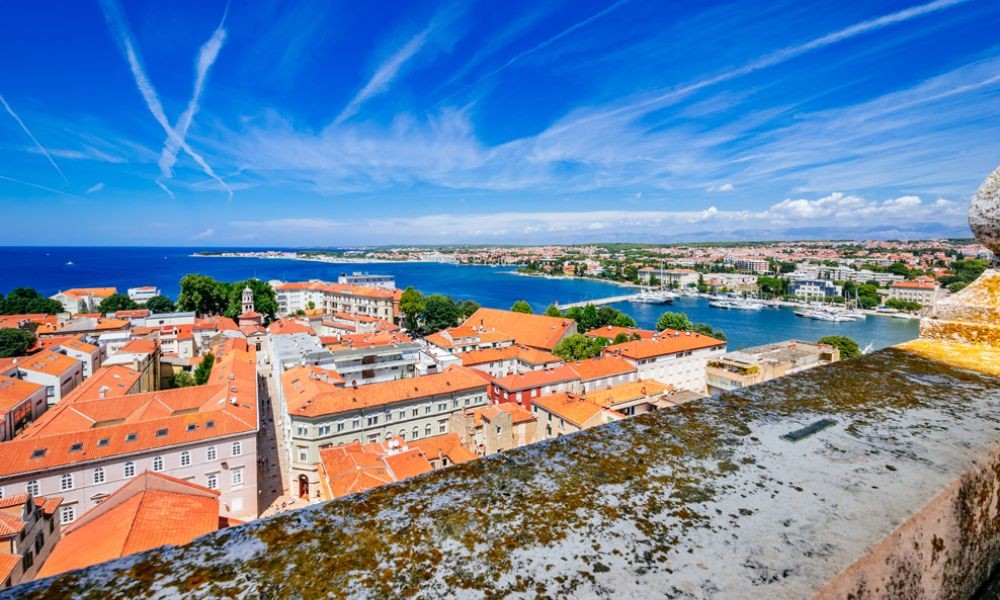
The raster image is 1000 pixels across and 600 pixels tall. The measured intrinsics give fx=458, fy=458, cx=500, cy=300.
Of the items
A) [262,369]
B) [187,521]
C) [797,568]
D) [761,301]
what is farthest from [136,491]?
[761,301]

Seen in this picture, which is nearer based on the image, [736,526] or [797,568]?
[797,568]

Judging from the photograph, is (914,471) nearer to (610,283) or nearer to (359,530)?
(359,530)

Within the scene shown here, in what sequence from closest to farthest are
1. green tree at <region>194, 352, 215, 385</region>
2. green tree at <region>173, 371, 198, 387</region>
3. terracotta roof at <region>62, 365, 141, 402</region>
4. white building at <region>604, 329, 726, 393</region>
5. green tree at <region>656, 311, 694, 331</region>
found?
terracotta roof at <region>62, 365, 141, 402</region> → green tree at <region>194, 352, 215, 385</region> → white building at <region>604, 329, 726, 393</region> → green tree at <region>173, 371, 198, 387</region> → green tree at <region>656, 311, 694, 331</region>

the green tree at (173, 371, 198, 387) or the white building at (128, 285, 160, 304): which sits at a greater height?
the white building at (128, 285, 160, 304)

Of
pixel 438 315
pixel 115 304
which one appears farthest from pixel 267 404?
pixel 115 304

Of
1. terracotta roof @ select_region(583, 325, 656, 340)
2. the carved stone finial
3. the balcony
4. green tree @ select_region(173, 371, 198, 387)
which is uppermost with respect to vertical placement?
the carved stone finial

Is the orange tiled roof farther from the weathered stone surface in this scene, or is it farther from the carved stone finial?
the carved stone finial

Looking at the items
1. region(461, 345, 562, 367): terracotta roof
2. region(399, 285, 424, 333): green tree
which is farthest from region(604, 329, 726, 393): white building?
region(399, 285, 424, 333): green tree

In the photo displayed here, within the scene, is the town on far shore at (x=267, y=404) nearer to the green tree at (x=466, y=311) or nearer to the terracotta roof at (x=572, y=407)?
the terracotta roof at (x=572, y=407)
